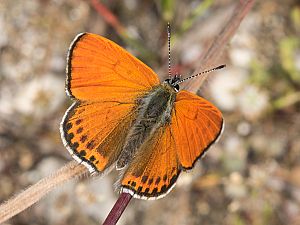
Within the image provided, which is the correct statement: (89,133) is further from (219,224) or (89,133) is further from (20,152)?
(219,224)

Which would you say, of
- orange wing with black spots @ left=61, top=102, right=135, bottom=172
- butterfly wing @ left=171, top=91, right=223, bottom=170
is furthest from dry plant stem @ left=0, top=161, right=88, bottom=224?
butterfly wing @ left=171, top=91, right=223, bottom=170

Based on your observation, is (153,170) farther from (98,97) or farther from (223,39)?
(223,39)

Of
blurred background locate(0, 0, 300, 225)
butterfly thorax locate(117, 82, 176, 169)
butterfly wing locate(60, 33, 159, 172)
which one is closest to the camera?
butterfly wing locate(60, 33, 159, 172)

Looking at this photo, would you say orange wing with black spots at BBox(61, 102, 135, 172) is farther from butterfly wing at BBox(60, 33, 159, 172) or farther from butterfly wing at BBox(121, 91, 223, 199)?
butterfly wing at BBox(121, 91, 223, 199)

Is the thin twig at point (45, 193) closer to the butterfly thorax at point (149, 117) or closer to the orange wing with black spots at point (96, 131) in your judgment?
the orange wing with black spots at point (96, 131)

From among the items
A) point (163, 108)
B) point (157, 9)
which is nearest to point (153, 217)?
point (163, 108)

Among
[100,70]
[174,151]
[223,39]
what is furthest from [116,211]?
[223,39]

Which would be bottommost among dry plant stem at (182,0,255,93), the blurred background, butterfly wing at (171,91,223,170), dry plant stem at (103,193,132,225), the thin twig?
the blurred background

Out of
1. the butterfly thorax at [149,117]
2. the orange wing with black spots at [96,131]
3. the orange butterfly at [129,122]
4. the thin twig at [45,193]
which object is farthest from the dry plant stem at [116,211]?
the butterfly thorax at [149,117]
